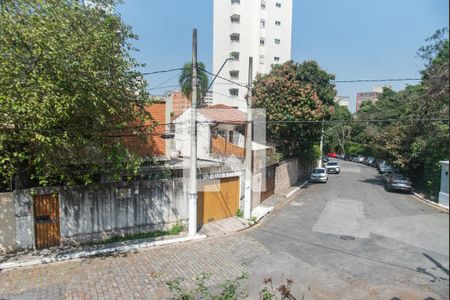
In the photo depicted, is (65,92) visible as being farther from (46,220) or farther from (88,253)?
(88,253)

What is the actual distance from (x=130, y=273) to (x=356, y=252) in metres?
7.34

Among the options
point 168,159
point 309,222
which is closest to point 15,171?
point 168,159

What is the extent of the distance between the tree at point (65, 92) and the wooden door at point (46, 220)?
664mm

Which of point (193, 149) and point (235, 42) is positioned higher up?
point (235, 42)

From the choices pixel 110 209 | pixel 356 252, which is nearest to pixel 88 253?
pixel 110 209

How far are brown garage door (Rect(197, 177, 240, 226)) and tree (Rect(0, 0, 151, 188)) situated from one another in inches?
160

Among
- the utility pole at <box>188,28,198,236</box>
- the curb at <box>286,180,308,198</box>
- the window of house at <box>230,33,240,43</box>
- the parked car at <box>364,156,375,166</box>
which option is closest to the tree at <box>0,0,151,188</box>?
the utility pole at <box>188,28,198,236</box>

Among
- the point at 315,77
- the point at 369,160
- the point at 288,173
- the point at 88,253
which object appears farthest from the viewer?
the point at 369,160

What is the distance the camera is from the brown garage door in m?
13.5

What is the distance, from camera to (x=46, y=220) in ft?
32.8

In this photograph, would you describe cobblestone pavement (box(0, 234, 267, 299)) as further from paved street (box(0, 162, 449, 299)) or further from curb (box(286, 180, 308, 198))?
curb (box(286, 180, 308, 198))

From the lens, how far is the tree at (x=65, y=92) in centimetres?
782

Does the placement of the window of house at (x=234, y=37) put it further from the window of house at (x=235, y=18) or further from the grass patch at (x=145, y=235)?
the grass patch at (x=145, y=235)

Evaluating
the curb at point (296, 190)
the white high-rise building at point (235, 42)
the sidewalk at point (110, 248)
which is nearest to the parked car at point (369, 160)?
the white high-rise building at point (235, 42)
